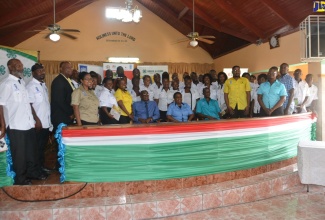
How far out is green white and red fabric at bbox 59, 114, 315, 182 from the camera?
10.6 feet

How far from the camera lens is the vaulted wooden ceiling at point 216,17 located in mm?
7941

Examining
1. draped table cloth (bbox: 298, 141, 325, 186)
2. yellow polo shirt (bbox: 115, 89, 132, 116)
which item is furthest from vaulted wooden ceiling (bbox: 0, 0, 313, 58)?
yellow polo shirt (bbox: 115, 89, 132, 116)

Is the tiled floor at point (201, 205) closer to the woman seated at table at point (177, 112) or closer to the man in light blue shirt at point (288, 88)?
the man in light blue shirt at point (288, 88)

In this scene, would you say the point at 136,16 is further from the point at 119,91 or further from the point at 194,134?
the point at 194,134

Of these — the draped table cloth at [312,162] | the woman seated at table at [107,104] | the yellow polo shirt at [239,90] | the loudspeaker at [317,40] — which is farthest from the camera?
the loudspeaker at [317,40]

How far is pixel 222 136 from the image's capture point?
3707 mm

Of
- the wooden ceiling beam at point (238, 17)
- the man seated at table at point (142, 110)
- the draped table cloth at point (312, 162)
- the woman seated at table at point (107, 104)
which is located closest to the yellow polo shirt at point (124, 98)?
the woman seated at table at point (107, 104)

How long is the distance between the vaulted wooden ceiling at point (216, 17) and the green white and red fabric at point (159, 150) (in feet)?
16.2

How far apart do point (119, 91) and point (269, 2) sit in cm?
516

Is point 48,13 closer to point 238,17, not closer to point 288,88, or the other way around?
point 238,17

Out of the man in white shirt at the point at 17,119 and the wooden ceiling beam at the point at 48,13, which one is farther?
the wooden ceiling beam at the point at 48,13

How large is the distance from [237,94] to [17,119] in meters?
3.48

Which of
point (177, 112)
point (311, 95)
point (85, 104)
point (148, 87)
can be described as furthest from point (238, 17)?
point (85, 104)

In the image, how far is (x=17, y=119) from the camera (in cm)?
324
